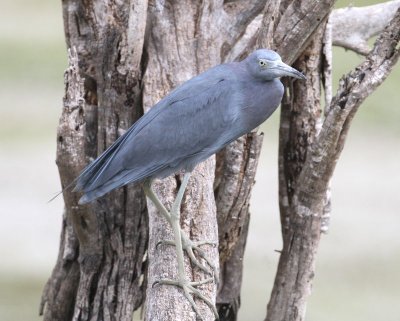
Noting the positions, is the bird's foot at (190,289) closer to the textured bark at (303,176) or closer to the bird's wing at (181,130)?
the bird's wing at (181,130)

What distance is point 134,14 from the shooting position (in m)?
3.90

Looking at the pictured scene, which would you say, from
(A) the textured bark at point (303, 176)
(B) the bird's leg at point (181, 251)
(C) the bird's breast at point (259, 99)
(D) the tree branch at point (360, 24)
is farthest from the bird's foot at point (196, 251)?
(D) the tree branch at point (360, 24)

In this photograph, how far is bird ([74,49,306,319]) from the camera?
3.45 metres

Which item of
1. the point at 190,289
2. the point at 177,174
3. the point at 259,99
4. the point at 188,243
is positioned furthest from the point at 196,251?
the point at 259,99

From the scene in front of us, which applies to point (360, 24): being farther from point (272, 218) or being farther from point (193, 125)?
point (272, 218)

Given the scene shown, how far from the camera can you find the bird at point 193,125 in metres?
3.45

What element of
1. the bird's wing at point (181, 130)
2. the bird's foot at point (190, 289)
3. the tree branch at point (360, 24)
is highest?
the tree branch at point (360, 24)

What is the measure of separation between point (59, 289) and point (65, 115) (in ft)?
2.81

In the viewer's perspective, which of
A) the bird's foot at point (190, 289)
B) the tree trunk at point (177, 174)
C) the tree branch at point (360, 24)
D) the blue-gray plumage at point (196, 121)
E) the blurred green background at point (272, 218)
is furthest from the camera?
the blurred green background at point (272, 218)

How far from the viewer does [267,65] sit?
3.43m

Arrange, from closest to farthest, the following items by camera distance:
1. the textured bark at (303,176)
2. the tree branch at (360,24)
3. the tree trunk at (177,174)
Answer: the tree trunk at (177,174)
the textured bark at (303,176)
the tree branch at (360,24)

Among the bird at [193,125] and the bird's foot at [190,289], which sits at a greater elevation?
the bird at [193,125]

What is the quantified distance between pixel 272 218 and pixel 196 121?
3030mm

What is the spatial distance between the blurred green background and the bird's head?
92.3 inches
